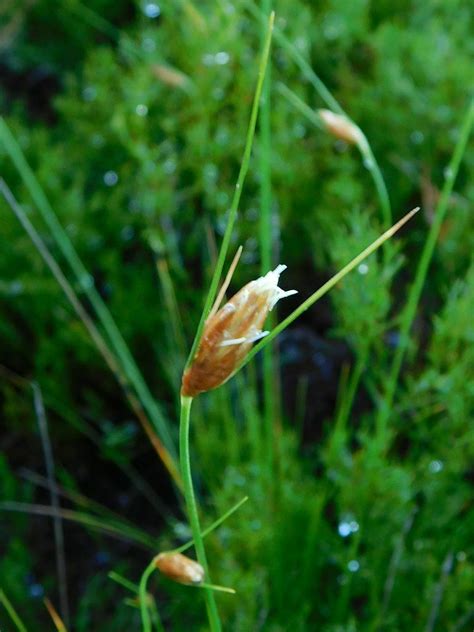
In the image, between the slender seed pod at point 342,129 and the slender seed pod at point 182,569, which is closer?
the slender seed pod at point 182,569

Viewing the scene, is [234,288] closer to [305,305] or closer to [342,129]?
[342,129]

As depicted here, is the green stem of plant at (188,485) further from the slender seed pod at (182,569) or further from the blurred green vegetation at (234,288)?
the blurred green vegetation at (234,288)

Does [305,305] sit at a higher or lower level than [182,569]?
higher

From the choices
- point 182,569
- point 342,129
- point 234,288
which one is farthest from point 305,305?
point 234,288

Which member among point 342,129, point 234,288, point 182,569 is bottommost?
point 234,288

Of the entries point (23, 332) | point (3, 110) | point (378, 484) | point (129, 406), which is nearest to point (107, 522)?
point (129, 406)

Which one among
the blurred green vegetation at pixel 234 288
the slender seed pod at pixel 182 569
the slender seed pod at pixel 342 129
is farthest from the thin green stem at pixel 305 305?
the blurred green vegetation at pixel 234 288
